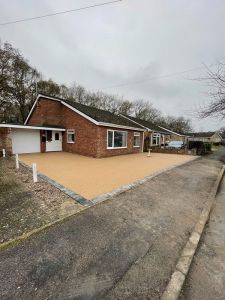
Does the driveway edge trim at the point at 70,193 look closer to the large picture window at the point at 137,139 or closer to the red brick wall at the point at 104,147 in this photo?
the red brick wall at the point at 104,147

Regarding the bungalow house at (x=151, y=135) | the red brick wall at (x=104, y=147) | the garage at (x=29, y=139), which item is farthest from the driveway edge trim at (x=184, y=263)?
the bungalow house at (x=151, y=135)

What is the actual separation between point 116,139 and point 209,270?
510 inches

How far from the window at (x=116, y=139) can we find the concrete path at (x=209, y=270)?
10972mm

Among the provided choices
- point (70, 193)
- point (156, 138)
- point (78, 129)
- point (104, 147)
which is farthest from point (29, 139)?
point (156, 138)

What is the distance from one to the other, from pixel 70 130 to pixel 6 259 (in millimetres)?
13180

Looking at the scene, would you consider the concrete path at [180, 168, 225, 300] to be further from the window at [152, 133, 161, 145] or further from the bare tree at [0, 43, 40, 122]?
the bare tree at [0, 43, 40, 122]

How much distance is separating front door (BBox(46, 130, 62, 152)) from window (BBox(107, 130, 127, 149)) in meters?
5.04

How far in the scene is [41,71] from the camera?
85.5ft

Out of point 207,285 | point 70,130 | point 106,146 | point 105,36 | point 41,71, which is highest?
point 41,71

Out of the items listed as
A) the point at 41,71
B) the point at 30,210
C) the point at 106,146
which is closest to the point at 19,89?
the point at 41,71

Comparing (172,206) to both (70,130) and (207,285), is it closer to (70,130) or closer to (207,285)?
(207,285)

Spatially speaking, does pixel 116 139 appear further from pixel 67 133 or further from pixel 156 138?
pixel 156 138

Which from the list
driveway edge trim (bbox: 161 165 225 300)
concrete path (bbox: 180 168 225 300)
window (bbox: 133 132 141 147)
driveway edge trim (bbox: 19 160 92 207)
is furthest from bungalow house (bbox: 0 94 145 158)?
concrete path (bbox: 180 168 225 300)

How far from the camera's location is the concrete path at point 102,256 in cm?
205
